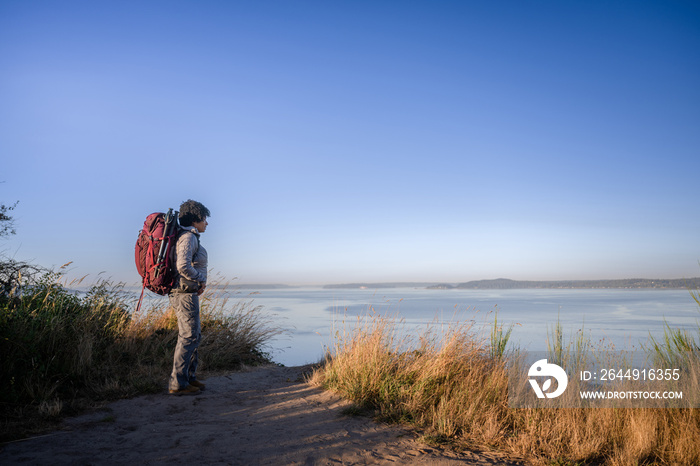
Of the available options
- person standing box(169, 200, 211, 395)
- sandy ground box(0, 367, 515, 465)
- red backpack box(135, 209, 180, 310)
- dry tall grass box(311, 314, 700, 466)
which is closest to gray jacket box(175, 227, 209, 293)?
person standing box(169, 200, 211, 395)

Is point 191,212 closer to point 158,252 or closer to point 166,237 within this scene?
point 166,237

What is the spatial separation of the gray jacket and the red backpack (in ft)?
0.39

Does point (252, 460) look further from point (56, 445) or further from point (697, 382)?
point (697, 382)

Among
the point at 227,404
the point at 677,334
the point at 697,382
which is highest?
the point at 677,334

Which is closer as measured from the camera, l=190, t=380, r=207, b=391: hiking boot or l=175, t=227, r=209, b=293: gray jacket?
l=175, t=227, r=209, b=293: gray jacket

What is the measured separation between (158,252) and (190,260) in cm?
48

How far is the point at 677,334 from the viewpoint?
5.89 m

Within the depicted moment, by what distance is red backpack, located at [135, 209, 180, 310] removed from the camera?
5.43m

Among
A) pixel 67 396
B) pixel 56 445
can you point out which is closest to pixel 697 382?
pixel 56 445

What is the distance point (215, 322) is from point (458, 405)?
5.68 metres

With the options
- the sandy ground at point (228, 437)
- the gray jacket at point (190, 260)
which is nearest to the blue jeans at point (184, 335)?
the gray jacket at point (190, 260)

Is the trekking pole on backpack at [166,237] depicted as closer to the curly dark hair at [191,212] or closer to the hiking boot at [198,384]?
the curly dark hair at [191,212]

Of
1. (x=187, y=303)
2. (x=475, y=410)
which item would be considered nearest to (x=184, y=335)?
(x=187, y=303)

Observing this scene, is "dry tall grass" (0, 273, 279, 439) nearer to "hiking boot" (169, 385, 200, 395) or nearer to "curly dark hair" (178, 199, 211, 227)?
"hiking boot" (169, 385, 200, 395)
